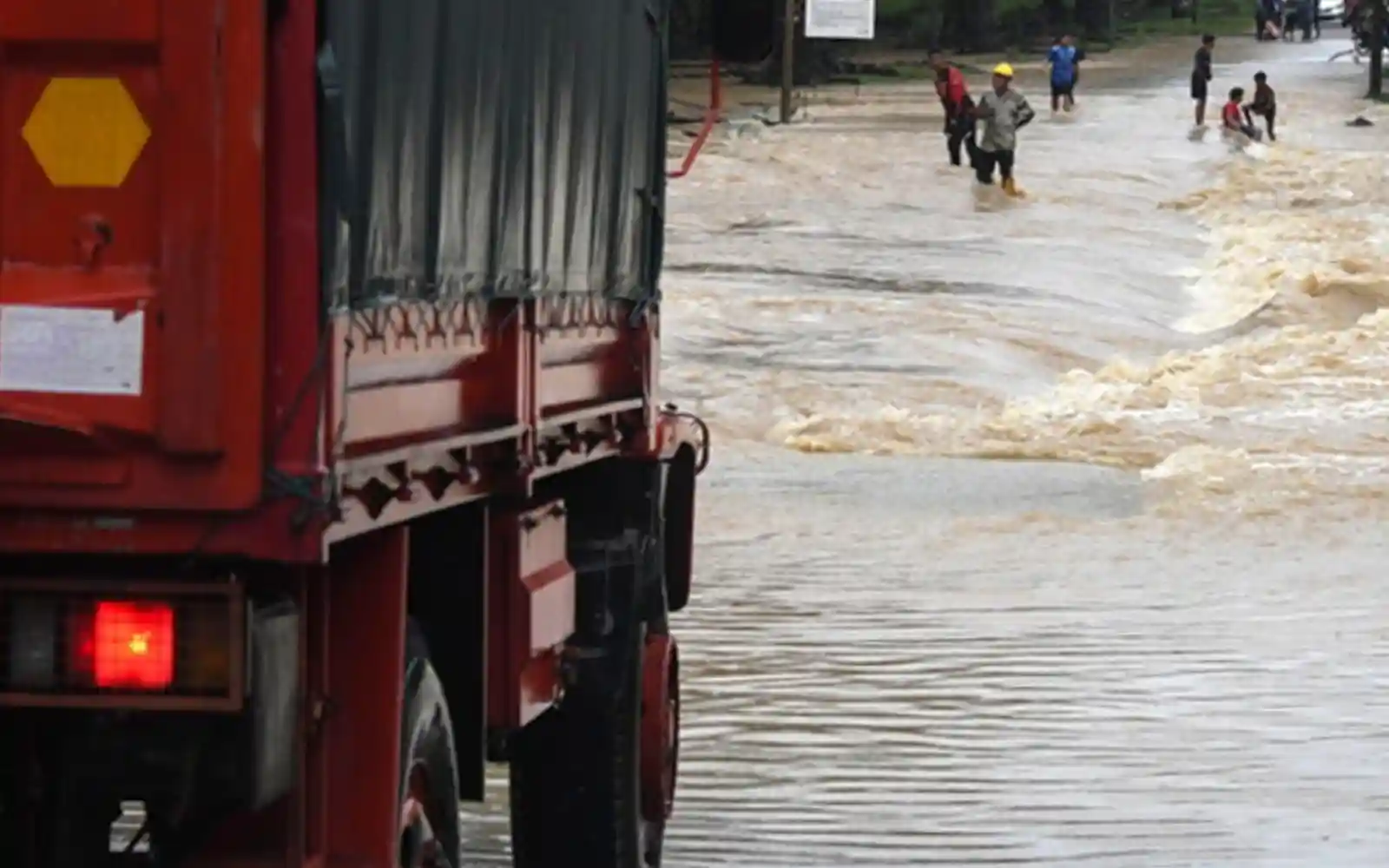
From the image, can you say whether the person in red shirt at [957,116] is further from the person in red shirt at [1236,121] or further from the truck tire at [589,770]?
the truck tire at [589,770]

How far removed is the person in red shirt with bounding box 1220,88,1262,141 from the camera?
47281 mm

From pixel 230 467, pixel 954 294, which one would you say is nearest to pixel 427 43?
pixel 230 467

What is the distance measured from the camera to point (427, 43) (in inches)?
234

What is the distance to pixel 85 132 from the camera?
16.9 feet

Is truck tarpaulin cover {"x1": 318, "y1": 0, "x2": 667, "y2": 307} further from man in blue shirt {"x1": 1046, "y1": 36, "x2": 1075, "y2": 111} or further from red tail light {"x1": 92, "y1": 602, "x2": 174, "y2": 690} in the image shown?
man in blue shirt {"x1": 1046, "y1": 36, "x2": 1075, "y2": 111}

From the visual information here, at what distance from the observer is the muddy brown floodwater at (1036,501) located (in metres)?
11.3

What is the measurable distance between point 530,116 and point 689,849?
385 centimetres

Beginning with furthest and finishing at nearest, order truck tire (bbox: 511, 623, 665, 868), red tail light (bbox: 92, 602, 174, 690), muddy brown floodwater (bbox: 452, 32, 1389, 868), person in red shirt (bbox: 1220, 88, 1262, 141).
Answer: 1. person in red shirt (bbox: 1220, 88, 1262, 141)
2. muddy brown floodwater (bbox: 452, 32, 1389, 868)
3. truck tire (bbox: 511, 623, 665, 868)
4. red tail light (bbox: 92, 602, 174, 690)

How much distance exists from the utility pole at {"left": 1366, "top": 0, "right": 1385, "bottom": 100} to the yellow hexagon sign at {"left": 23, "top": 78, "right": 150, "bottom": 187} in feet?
173

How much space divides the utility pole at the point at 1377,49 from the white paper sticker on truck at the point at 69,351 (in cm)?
5281

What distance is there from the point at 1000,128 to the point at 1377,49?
19.4 m

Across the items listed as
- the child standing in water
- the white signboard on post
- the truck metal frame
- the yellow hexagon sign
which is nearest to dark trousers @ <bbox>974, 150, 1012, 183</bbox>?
the white signboard on post

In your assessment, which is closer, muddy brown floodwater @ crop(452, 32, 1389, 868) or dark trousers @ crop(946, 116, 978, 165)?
muddy brown floodwater @ crop(452, 32, 1389, 868)

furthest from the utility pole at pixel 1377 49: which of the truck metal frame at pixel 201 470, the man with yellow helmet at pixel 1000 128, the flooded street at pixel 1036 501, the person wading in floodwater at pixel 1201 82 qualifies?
the truck metal frame at pixel 201 470
